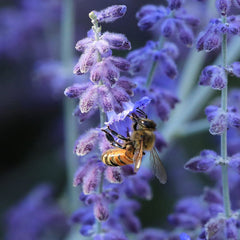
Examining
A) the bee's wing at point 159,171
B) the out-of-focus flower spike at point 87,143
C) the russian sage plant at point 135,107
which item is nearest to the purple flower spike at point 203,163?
the russian sage plant at point 135,107

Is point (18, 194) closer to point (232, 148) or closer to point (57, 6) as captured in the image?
point (57, 6)

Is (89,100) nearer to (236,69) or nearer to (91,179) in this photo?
(91,179)

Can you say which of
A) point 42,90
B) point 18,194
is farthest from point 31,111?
point 18,194

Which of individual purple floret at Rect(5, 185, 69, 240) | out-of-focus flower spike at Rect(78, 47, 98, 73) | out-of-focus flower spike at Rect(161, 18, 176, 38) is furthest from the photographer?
individual purple floret at Rect(5, 185, 69, 240)

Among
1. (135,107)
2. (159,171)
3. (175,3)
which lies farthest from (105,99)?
(175,3)

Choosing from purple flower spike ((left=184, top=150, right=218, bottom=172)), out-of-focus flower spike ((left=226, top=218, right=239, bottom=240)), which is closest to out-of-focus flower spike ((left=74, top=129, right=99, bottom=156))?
purple flower spike ((left=184, top=150, right=218, bottom=172))

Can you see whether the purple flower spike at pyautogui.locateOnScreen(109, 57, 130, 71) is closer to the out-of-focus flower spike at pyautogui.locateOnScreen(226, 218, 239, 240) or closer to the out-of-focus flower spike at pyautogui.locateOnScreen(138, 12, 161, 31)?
the out-of-focus flower spike at pyautogui.locateOnScreen(138, 12, 161, 31)

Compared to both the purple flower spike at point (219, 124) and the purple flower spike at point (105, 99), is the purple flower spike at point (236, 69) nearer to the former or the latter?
the purple flower spike at point (219, 124)
